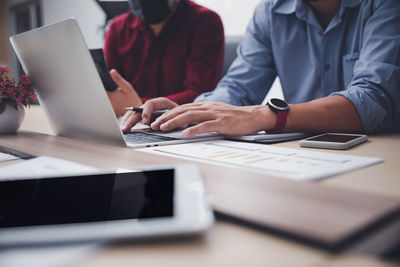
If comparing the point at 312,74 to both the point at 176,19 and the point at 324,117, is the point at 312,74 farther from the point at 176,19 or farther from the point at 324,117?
the point at 176,19

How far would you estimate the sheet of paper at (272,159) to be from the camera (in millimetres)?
422

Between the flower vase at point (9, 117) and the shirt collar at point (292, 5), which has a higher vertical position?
the shirt collar at point (292, 5)

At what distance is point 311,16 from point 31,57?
823 mm

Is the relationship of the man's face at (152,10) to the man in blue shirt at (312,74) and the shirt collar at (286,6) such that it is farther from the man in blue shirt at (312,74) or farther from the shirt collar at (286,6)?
the shirt collar at (286,6)

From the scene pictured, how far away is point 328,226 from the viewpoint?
A: 25 cm

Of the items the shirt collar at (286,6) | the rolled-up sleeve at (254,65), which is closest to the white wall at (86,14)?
the rolled-up sleeve at (254,65)

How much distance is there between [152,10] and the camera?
66.0 inches

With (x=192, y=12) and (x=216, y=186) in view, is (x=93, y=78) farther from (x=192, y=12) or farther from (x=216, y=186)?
(x=192, y=12)

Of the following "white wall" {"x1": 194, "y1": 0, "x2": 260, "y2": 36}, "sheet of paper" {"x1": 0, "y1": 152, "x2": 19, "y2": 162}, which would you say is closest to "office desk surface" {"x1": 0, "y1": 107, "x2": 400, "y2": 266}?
"sheet of paper" {"x1": 0, "y1": 152, "x2": 19, "y2": 162}

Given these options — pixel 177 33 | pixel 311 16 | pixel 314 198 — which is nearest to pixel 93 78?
pixel 314 198

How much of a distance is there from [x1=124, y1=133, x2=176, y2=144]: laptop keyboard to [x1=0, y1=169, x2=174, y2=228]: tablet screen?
0.98 feet

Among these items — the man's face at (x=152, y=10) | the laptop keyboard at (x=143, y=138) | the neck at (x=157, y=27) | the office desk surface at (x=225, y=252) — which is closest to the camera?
the office desk surface at (x=225, y=252)

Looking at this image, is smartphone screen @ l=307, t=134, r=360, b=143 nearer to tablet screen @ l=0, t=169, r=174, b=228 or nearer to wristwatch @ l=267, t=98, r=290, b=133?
wristwatch @ l=267, t=98, r=290, b=133

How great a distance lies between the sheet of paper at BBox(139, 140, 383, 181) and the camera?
422mm
